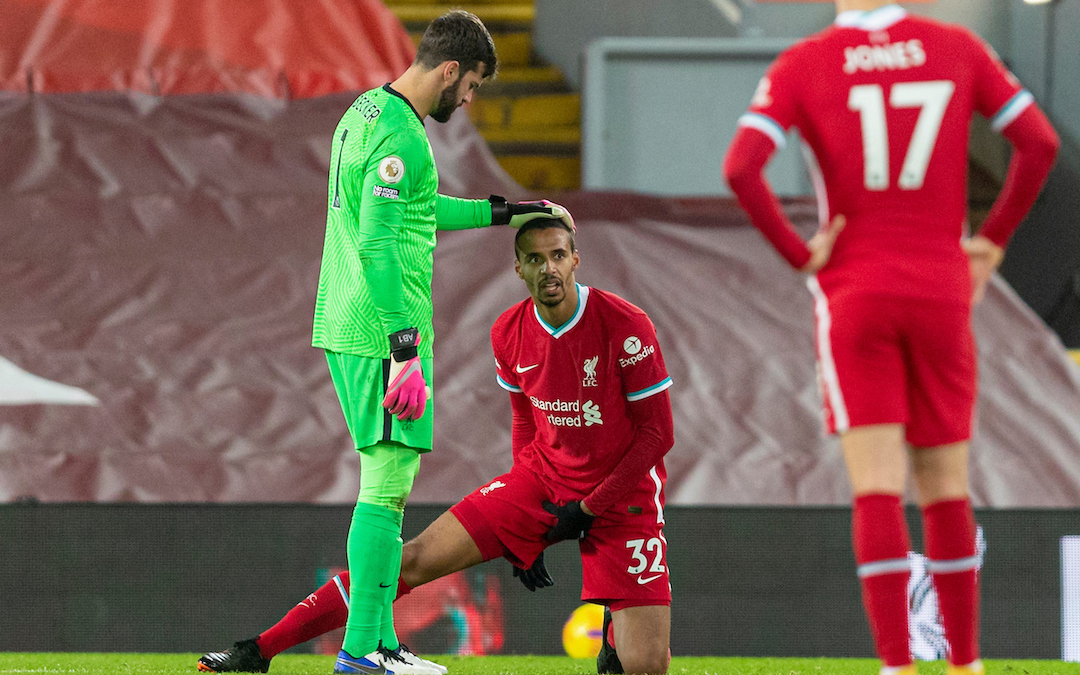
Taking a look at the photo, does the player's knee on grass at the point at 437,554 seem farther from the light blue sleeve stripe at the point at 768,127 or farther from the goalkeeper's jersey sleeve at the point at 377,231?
the light blue sleeve stripe at the point at 768,127

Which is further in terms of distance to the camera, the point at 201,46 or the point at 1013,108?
the point at 201,46

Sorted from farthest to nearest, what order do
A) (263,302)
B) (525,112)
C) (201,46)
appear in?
1. (525,112)
2. (201,46)
3. (263,302)

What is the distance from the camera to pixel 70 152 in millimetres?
6750

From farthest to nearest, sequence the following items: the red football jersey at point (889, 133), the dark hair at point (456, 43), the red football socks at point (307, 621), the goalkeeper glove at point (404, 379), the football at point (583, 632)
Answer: the football at point (583, 632)
the red football socks at point (307, 621)
the dark hair at point (456, 43)
the goalkeeper glove at point (404, 379)
the red football jersey at point (889, 133)

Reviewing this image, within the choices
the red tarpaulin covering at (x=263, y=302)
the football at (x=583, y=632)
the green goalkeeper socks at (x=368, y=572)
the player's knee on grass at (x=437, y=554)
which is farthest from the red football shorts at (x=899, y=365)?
the red tarpaulin covering at (x=263, y=302)

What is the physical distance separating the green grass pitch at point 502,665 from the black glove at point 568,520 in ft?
1.46

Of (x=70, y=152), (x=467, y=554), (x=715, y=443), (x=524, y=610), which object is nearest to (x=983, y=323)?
(x=715, y=443)

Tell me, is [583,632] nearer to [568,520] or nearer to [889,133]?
[568,520]

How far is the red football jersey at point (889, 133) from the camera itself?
2354mm

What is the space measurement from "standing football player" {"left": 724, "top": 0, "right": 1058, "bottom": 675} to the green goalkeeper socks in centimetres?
124

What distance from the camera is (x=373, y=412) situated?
3033 millimetres

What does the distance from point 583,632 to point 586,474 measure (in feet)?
4.06

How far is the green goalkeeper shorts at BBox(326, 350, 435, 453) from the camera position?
9.88ft

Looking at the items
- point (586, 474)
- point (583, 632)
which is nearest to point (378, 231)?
point (586, 474)
